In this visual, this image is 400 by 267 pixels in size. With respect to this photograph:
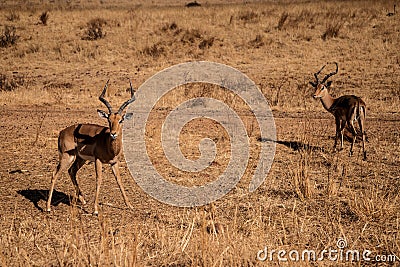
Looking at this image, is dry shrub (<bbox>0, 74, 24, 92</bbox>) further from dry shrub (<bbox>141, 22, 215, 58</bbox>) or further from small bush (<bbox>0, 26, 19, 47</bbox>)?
dry shrub (<bbox>141, 22, 215, 58</bbox>)

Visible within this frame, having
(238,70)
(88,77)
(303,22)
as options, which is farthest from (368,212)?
(303,22)

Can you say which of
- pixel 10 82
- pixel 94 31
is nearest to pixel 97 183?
pixel 10 82

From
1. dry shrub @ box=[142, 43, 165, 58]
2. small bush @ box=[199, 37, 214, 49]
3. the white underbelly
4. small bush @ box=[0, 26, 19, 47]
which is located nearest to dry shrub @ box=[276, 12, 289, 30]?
small bush @ box=[199, 37, 214, 49]

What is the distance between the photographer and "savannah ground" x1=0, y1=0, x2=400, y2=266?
5082 mm

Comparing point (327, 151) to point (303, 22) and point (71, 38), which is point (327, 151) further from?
point (71, 38)

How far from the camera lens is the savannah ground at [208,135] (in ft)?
16.7

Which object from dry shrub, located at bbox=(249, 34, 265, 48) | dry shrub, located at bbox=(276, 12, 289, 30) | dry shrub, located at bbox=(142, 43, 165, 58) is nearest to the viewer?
dry shrub, located at bbox=(142, 43, 165, 58)

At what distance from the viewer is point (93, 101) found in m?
14.0

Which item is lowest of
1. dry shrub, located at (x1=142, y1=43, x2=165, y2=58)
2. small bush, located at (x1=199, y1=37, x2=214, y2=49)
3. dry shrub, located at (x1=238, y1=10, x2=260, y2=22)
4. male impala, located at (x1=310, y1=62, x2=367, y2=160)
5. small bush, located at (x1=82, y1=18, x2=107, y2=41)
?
male impala, located at (x1=310, y1=62, x2=367, y2=160)

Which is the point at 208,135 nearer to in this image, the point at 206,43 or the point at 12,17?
the point at 206,43

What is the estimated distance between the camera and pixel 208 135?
33.4 feet

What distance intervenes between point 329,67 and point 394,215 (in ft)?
40.4

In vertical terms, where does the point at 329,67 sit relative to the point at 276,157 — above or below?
above

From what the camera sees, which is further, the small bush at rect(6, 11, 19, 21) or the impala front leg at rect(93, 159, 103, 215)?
the small bush at rect(6, 11, 19, 21)
